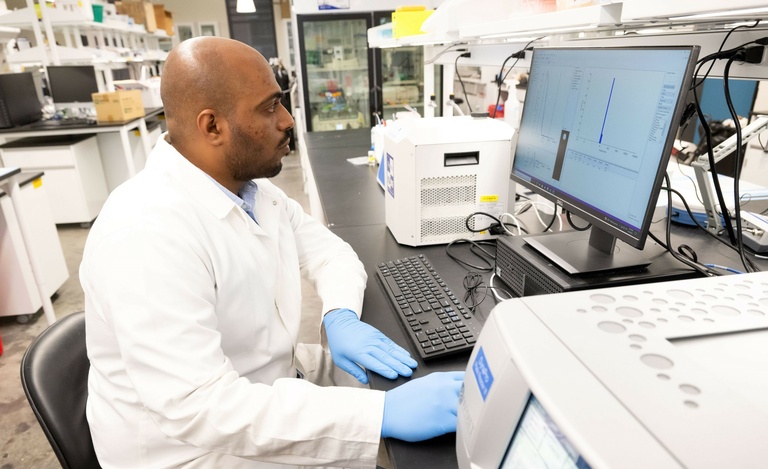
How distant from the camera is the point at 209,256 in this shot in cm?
88

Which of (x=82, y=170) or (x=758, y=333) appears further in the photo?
(x=82, y=170)

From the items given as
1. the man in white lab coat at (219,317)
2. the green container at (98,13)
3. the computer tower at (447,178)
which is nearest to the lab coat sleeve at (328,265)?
the man in white lab coat at (219,317)

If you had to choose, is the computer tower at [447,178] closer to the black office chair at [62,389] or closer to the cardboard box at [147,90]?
the black office chair at [62,389]

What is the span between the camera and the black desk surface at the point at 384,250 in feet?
2.31

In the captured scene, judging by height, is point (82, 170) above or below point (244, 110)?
below

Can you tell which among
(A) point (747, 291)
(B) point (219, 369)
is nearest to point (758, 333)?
(A) point (747, 291)

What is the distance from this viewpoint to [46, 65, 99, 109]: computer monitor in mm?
4168

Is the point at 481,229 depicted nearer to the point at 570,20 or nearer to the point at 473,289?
the point at 473,289

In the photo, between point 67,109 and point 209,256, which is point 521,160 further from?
point 67,109

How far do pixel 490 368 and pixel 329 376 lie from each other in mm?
880

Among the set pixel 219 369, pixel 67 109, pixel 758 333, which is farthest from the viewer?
pixel 67 109

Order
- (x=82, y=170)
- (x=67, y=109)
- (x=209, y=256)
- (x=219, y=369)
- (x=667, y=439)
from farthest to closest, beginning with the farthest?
(x=67, y=109) < (x=82, y=170) < (x=209, y=256) < (x=219, y=369) < (x=667, y=439)

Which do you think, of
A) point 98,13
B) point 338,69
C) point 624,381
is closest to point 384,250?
point 624,381

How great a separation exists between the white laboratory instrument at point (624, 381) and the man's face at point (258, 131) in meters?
0.62
